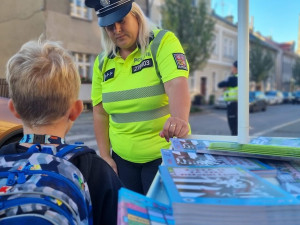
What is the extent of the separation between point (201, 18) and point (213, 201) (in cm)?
1919

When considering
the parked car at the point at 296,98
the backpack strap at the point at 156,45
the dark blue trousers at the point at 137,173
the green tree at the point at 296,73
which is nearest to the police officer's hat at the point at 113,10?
the backpack strap at the point at 156,45

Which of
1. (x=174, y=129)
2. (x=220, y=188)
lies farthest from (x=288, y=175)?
(x=174, y=129)

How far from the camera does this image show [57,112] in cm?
107

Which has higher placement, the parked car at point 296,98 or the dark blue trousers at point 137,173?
the dark blue trousers at point 137,173

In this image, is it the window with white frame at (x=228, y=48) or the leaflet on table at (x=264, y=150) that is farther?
the window with white frame at (x=228, y=48)

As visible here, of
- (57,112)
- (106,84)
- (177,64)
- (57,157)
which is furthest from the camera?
(106,84)

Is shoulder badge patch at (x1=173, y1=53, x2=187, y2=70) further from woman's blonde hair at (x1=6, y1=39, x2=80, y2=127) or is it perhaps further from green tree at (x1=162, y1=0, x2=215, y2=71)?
green tree at (x1=162, y1=0, x2=215, y2=71)

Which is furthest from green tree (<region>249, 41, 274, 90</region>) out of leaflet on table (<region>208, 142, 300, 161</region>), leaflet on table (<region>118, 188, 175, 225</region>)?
leaflet on table (<region>118, 188, 175, 225</region>)

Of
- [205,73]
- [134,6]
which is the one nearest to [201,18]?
[205,73]

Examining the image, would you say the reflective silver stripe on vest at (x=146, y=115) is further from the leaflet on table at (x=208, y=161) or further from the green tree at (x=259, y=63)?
the green tree at (x=259, y=63)

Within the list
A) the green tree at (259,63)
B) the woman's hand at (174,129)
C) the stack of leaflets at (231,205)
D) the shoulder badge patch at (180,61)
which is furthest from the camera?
the green tree at (259,63)

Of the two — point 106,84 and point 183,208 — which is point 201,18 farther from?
point 183,208

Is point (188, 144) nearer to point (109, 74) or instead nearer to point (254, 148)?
point (254, 148)

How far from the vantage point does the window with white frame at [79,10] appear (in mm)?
16341
